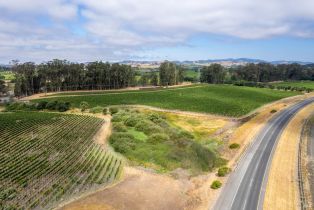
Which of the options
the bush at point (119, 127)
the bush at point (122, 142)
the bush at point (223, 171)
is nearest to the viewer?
the bush at point (223, 171)

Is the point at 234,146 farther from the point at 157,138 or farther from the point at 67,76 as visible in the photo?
the point at 67,76

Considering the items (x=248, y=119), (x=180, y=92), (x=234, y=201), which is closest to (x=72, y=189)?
(x=234, y=201)

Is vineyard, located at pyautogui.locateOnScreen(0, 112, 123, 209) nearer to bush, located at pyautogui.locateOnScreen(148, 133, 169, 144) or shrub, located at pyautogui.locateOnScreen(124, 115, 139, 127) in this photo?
shrub, located at pyautogui.locateOnScreen(124, 115, 139, 127)

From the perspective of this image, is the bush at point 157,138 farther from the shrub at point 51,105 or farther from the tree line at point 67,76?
the tree line at point 67,76

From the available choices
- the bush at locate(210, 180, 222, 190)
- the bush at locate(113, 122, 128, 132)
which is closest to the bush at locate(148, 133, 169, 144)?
the bush at locate(113, 122, 128, 132)

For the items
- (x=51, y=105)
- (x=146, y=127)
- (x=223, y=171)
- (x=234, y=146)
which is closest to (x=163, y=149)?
(x=223, y=171)

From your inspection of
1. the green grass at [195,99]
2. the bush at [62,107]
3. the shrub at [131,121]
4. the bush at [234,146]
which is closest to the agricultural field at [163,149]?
the shrub at [131,121]

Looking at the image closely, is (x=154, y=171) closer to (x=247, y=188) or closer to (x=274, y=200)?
(x=247, y=188)
